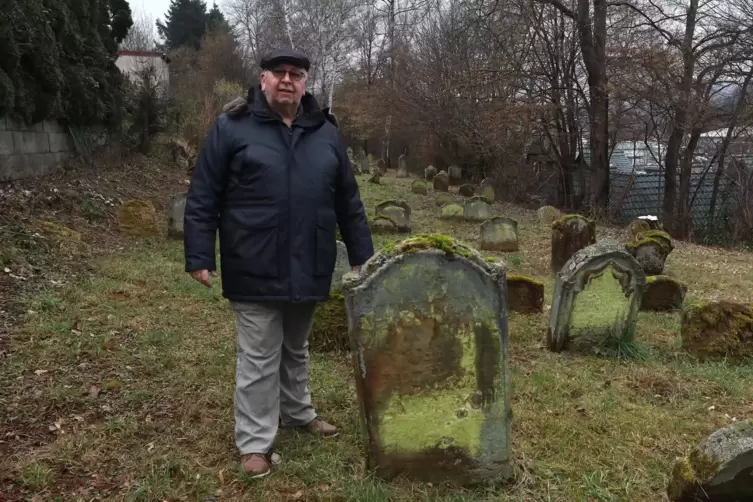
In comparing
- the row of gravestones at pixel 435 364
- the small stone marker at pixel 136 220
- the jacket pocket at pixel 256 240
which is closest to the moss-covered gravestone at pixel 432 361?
the row of gravestones at pixel 435 364

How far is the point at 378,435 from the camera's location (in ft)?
10.1

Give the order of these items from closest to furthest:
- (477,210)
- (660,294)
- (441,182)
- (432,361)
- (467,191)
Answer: (432,361), (660,294), (477,210), (467,191), (441,182)

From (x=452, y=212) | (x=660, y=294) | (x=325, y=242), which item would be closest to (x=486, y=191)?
(x=452, y=212)

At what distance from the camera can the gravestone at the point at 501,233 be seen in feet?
36.4

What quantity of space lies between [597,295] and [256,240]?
10.8 ft

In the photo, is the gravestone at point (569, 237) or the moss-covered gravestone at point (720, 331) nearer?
the moss-covered gravestone at point (720, 331)

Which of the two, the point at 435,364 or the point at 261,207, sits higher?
the point at 261,207

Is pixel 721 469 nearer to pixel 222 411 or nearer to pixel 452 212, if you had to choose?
pixel 222 411

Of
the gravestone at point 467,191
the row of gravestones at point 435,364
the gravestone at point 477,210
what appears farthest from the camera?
the gravestone at point 467,191

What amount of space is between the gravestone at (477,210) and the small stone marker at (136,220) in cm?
675

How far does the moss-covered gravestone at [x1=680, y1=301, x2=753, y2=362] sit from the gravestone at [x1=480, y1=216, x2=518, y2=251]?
19.0ft

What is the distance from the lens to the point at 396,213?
477 inches

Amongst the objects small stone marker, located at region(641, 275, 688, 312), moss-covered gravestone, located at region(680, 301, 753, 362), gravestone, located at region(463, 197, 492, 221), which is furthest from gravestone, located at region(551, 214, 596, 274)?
gravestone, located at region(463, 197, 492, 221)

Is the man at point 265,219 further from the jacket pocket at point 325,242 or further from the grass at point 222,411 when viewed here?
the grass at point 222,411
